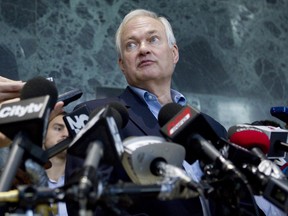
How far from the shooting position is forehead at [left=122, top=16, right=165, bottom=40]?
5.85 feet

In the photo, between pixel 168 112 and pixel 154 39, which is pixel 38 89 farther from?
pixel 154 39

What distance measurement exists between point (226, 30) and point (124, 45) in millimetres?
2027

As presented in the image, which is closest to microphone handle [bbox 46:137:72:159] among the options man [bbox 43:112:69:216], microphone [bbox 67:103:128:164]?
microphone [bbox 67:103:128:164]

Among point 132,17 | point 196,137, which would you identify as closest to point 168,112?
point 196,137

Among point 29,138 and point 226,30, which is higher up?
point 29,138

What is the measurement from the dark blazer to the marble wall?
1.51 m

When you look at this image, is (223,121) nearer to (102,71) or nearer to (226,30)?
(226,30)

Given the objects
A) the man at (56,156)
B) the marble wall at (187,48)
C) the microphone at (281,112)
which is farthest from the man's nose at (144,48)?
the marble wall at (187,48)

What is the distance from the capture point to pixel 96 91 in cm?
312

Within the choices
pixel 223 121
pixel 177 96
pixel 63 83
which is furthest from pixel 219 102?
pixel 177 96

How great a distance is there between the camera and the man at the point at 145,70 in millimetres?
1499

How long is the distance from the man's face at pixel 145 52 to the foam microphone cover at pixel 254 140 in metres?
0.66

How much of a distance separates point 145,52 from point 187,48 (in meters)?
1.78

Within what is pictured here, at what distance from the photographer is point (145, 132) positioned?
1.42 m
